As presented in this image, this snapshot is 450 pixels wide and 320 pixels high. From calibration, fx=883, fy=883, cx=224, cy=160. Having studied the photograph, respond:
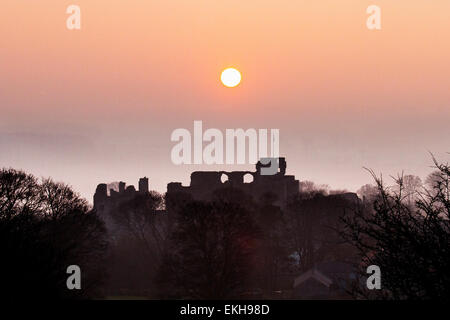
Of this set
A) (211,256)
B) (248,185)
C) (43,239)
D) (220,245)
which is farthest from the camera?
(248,185)

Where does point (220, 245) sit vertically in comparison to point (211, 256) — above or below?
above

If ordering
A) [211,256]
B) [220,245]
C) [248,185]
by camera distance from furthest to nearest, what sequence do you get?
1. [248,185]
2. [220,245]
3. [211,256]

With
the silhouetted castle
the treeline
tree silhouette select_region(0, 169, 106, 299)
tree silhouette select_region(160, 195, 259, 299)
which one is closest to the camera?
the treeline

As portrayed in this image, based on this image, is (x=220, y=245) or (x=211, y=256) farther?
(x=220, y=245)

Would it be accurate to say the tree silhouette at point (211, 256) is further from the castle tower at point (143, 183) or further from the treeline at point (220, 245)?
the castle tower at point (143, 183)

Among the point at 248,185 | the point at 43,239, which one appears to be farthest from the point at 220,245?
the point at 248,185

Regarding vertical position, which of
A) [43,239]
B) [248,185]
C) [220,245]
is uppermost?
[248,185]

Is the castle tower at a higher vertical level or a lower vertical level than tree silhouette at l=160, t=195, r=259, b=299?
higher

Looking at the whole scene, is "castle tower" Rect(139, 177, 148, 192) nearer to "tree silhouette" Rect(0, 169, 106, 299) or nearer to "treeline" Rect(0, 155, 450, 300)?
"treeline" Rect(0, 155, 450, 300)

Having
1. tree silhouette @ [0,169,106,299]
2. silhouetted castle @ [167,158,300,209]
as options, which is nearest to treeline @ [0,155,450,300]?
tree silhouette @ [0,169,106,299]

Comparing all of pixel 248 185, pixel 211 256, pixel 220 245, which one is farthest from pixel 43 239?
pixel 248 185

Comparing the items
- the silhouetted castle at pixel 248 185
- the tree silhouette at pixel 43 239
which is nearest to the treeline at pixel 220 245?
the tree silhouette at pixel 43 239

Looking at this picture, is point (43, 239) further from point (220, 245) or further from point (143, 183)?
point (143, 183)
